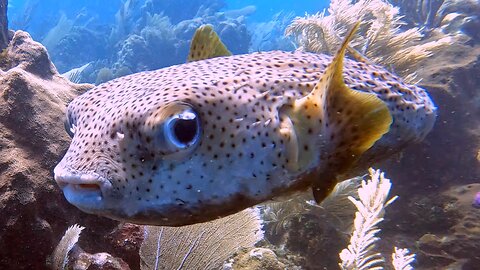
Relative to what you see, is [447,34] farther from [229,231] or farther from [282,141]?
[282,141]

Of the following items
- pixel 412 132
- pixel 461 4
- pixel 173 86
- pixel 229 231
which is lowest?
pixel 229 231

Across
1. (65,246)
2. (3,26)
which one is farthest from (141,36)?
(65,246)

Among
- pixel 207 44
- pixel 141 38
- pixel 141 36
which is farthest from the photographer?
pixel 141 36

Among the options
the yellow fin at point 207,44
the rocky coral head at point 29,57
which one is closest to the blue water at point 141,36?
the rocky coral head at point 29,57

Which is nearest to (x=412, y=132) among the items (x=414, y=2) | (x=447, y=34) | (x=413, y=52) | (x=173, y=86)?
(x=173, y=86)

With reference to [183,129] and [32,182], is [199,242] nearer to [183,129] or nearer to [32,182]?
[32,182]

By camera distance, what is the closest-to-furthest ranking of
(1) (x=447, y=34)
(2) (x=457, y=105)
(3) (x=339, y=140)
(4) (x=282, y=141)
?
(4) (x=282, y=141)
(3) (x=339, y=140)
(2) (x=457, y=105)
(1) (x=447, y=34)
